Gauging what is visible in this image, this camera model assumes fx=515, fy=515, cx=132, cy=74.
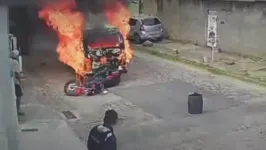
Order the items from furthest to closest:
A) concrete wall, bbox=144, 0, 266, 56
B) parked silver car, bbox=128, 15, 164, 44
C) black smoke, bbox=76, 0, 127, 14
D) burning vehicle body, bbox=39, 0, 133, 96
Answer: parked silver car, bbox=128, 15, 164, 44, concrete wall, bbox=144, 0, 266, 56, burning vehicle body, bbox=39, 0, 133, 96, black smoke, bbox=76, 0, 127, 14

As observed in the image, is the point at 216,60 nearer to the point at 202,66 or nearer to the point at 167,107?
the point at 202,66

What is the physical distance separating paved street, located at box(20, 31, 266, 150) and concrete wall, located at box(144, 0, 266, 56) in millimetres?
3559

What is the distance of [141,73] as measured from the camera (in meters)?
20.3

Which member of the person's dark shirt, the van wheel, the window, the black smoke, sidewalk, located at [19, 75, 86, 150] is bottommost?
sidewalk, located at [19, 75, 86, 150]

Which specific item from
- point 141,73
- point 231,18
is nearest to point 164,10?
point 231,18

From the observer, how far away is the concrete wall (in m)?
22.2

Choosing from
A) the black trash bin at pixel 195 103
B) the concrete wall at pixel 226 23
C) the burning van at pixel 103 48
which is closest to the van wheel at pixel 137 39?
the concrete wall at pixel 226 23

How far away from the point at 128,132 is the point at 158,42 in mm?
16394

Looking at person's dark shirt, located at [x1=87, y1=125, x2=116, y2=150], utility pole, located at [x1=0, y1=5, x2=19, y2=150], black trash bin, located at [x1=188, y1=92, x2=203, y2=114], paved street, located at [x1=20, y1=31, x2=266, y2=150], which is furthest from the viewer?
black trash bin, located at [x1=188, y1=92, x2=203, y2=114]

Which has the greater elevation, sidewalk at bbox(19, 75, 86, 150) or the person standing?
the person standing

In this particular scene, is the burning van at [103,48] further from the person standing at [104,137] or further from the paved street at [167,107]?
Answer: the person standing at [104,137]

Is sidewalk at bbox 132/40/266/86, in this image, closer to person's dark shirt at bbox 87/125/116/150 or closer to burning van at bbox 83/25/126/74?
burning van at bbox 83/25/126/74

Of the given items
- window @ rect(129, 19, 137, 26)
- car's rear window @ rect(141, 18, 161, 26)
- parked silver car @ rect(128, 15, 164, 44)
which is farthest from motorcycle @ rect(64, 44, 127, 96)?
window @ rect(129, 19, 137, 26)

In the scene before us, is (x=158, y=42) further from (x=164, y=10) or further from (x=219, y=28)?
(x=219, y=28)
